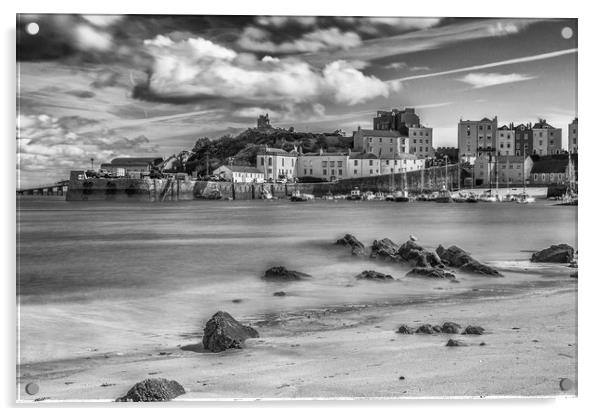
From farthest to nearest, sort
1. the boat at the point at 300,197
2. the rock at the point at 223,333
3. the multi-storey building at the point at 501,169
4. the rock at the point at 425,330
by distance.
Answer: the multi-storey building at the point at 501,169 < the boat at the point at 300,197 < the rock at the point at 425,330 < the rock at the point at 223,333

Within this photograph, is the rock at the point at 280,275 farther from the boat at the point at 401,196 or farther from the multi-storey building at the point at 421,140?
the boat at the point at 401,196

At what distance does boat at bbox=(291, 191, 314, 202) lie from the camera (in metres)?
5.49

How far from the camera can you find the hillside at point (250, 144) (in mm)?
4562

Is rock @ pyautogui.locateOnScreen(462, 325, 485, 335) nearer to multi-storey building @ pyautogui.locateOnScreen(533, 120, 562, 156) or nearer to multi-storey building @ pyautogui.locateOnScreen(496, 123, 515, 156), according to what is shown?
multi-storey building @ pyautogui.locateOnScreen(533, 120, 562, 156)

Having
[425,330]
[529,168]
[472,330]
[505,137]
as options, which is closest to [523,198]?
[529,168]

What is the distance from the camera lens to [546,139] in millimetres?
4926

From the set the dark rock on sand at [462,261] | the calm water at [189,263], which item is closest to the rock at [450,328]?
the calm water at [189,263]

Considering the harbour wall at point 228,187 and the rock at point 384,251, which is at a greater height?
the harbour wall at point 228,187

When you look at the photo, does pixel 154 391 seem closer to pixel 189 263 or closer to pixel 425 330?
pixel 189 263

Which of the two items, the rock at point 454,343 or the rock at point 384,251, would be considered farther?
the rock at point 384,251

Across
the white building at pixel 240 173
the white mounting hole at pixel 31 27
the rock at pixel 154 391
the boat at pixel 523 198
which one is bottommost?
the rock at pixel 154 391

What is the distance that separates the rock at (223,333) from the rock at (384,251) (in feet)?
4.19

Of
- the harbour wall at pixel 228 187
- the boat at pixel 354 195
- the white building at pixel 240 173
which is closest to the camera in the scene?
the harbour wall at pixel 228 187
